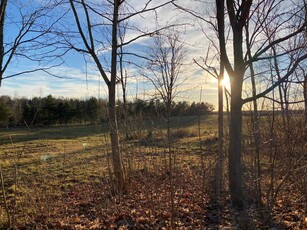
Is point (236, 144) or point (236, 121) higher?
point (236, 121)

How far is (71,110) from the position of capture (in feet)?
128

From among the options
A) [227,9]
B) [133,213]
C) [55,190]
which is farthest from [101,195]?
[227,9]

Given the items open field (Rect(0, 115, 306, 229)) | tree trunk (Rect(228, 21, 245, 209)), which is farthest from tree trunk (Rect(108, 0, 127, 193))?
tree trunk (Rect(228, 21, 245, 209))

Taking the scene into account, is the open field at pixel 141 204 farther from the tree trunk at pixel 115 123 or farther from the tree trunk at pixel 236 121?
the tree trunk at pixel 236 121

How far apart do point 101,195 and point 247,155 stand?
9.92ft

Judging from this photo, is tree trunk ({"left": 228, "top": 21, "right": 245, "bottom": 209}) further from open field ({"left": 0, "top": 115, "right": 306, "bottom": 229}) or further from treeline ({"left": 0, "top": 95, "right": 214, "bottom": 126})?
treeline ({"left": 0, "top": 95, "right": 214, "bottom": 126})

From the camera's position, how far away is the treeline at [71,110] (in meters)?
5.43

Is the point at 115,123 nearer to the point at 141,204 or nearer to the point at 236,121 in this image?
the point at 141,204

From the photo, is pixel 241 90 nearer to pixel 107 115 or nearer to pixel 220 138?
pixel 220 138

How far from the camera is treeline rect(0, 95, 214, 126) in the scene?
543 cm

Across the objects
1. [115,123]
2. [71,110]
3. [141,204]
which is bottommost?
[141,204]

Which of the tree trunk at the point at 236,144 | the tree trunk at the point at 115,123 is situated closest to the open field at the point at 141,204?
the tree trunk at the point at 115,123

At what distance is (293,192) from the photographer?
488 centimetres

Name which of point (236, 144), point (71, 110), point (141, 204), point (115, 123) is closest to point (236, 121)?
point (236, 144)
